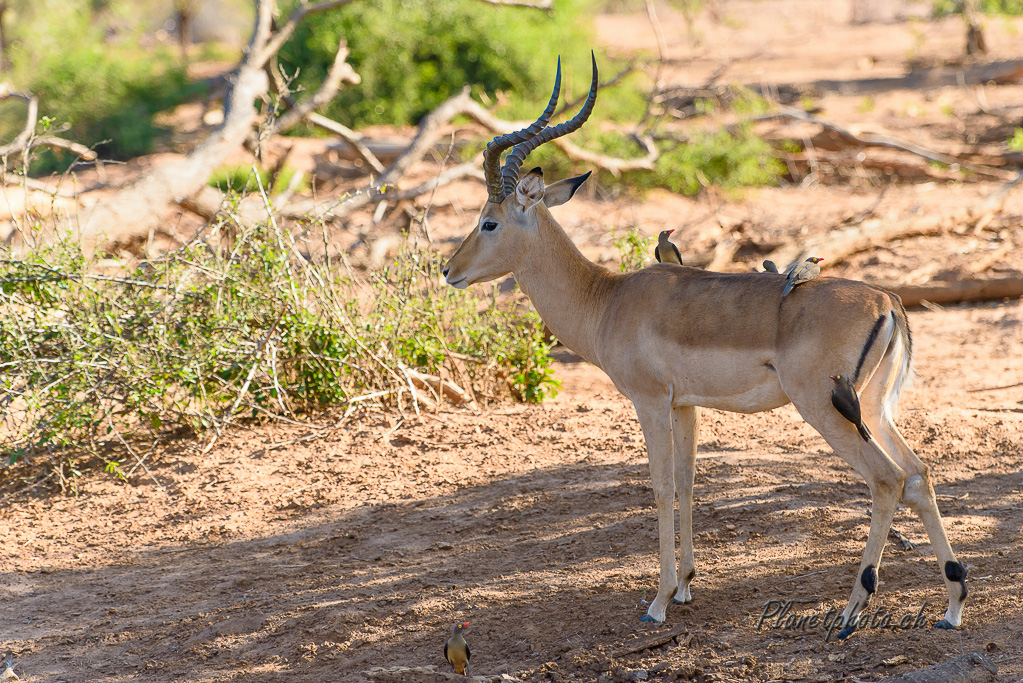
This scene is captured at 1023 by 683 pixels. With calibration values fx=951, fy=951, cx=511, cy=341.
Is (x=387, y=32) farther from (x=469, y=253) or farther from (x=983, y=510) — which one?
(x=983, y=510)

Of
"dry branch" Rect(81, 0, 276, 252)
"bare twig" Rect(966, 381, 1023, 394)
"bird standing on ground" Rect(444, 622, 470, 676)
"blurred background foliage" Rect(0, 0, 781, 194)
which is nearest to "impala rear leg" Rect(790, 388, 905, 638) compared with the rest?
"bird standing on ground" Rect(444, 622, 470, 676)

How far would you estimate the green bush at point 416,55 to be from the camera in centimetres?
1658

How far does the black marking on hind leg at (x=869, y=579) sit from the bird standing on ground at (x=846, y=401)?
62 cm

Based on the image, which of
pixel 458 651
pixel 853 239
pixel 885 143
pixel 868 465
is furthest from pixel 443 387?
pixel 885 143

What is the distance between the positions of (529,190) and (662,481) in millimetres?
1618

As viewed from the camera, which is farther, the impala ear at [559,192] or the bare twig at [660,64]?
the bare twig at [660,64]

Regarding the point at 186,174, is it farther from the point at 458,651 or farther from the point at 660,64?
the point at 660,64

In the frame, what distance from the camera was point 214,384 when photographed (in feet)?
21.4

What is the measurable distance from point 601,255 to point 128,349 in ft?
17.4

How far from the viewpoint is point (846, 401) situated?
375 centimetres

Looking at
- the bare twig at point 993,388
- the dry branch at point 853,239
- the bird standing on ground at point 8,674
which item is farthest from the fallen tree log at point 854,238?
the bird standing on ground at point 8,674

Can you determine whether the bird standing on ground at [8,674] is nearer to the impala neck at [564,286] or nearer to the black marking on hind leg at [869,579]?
the impala neck at [564,286]

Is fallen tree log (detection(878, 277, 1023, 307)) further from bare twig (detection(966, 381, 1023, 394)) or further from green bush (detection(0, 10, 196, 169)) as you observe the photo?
green bush (detection(0, 10, 196, 169))

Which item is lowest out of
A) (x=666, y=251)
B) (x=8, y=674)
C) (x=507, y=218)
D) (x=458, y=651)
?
(x=8, y=674)
